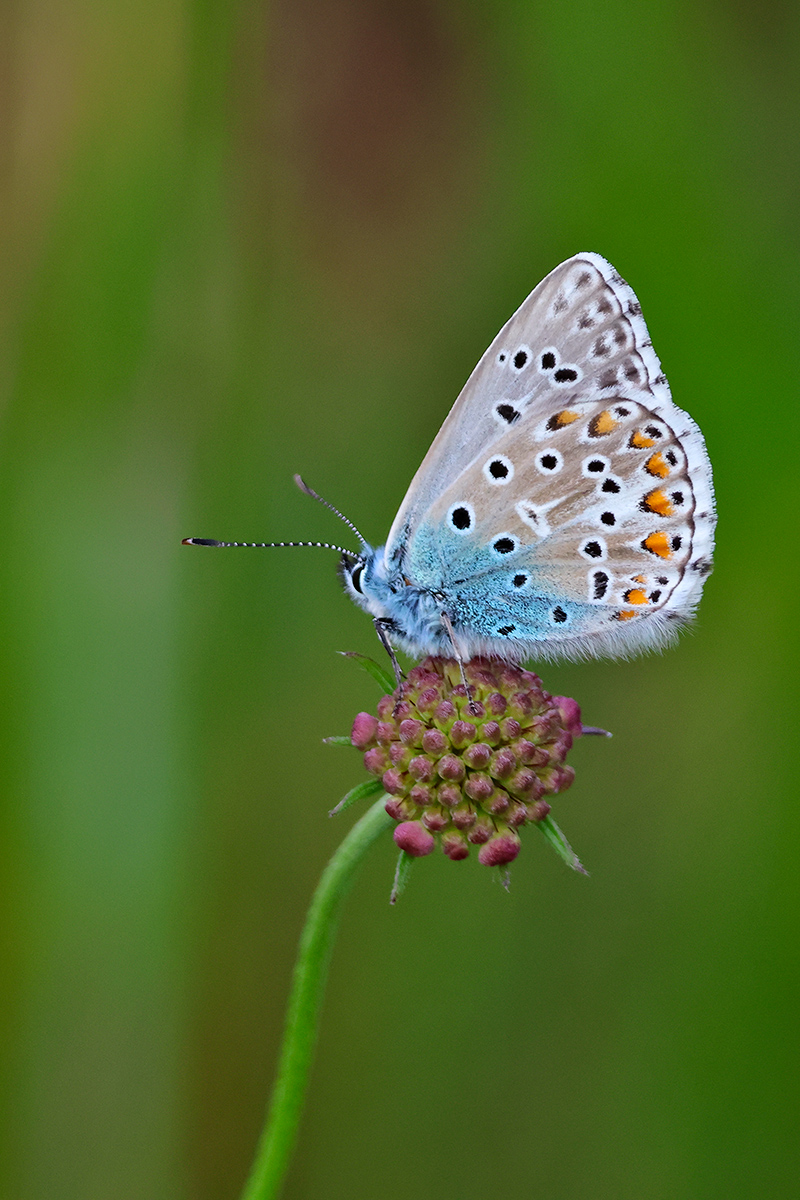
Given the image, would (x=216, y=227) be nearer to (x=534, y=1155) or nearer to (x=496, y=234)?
(x=496, y=234)

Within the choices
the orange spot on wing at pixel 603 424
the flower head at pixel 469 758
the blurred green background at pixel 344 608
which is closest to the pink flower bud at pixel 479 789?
the flower head at pixel 469 758

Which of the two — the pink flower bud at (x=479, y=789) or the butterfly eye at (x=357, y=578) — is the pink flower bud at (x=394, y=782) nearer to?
the pink flower bud at (x=479, y=789)

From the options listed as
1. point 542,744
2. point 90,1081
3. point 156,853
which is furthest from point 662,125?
point 90,1081

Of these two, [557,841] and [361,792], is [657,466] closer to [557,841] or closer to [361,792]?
[557,841]

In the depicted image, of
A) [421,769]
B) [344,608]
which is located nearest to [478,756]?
[421,769]

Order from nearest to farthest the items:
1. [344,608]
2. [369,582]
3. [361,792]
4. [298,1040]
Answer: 1. [298,1040]
2. [361,792]
3. [369,582]
4. [344,608]

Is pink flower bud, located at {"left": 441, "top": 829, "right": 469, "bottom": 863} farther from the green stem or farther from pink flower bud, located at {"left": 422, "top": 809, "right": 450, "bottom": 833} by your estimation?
the green stem

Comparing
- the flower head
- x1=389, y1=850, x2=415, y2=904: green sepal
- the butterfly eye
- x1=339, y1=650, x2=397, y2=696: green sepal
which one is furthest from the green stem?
the butterfly eye

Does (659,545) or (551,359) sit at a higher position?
(551,359)

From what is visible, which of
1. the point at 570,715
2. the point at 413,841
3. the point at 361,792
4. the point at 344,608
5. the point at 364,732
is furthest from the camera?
the point at 344,608
